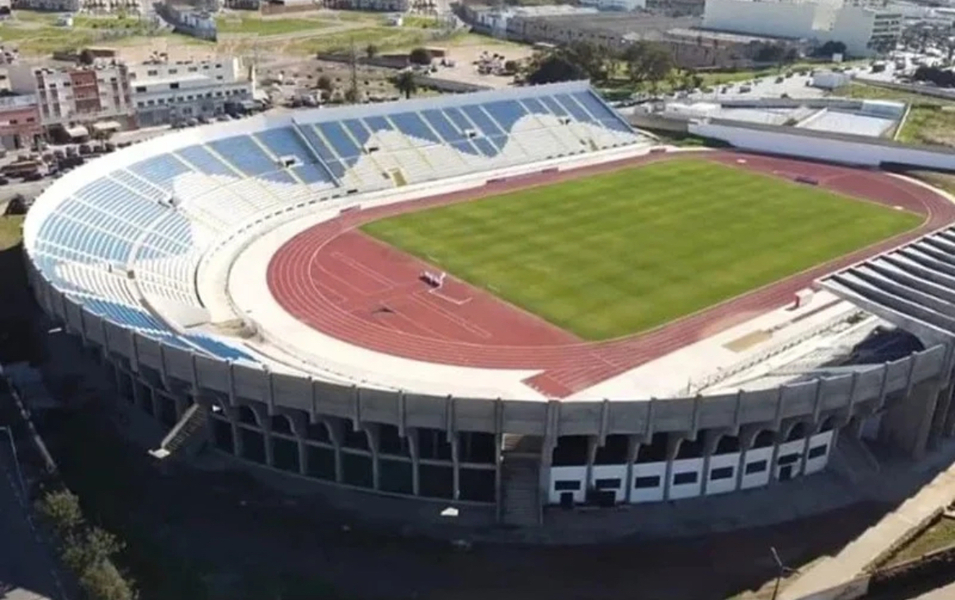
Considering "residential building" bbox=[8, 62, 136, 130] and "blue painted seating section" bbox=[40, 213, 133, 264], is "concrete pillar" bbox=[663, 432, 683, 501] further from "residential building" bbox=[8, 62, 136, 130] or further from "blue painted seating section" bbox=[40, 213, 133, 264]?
"residential building" bbox=[8, 62, 136, 130]

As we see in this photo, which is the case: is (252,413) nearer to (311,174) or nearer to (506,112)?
(311,174)

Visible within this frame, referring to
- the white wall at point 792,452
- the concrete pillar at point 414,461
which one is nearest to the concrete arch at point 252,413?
the concrete pillar at point 414,461

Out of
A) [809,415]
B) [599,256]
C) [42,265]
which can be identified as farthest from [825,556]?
[42,265]

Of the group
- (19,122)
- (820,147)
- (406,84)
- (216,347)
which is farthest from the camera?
(406,84)

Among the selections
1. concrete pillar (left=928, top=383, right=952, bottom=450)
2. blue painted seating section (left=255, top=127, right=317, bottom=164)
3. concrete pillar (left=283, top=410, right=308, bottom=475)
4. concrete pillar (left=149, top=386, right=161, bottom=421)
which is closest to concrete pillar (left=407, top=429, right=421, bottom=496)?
concrete pillar (left=283, top=410, right=308, bottom=475)

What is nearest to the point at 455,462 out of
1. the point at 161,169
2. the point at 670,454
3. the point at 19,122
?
the point at 670,454

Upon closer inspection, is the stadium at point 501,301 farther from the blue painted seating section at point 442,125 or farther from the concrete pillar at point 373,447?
the blue painted seating section at point 442,125
